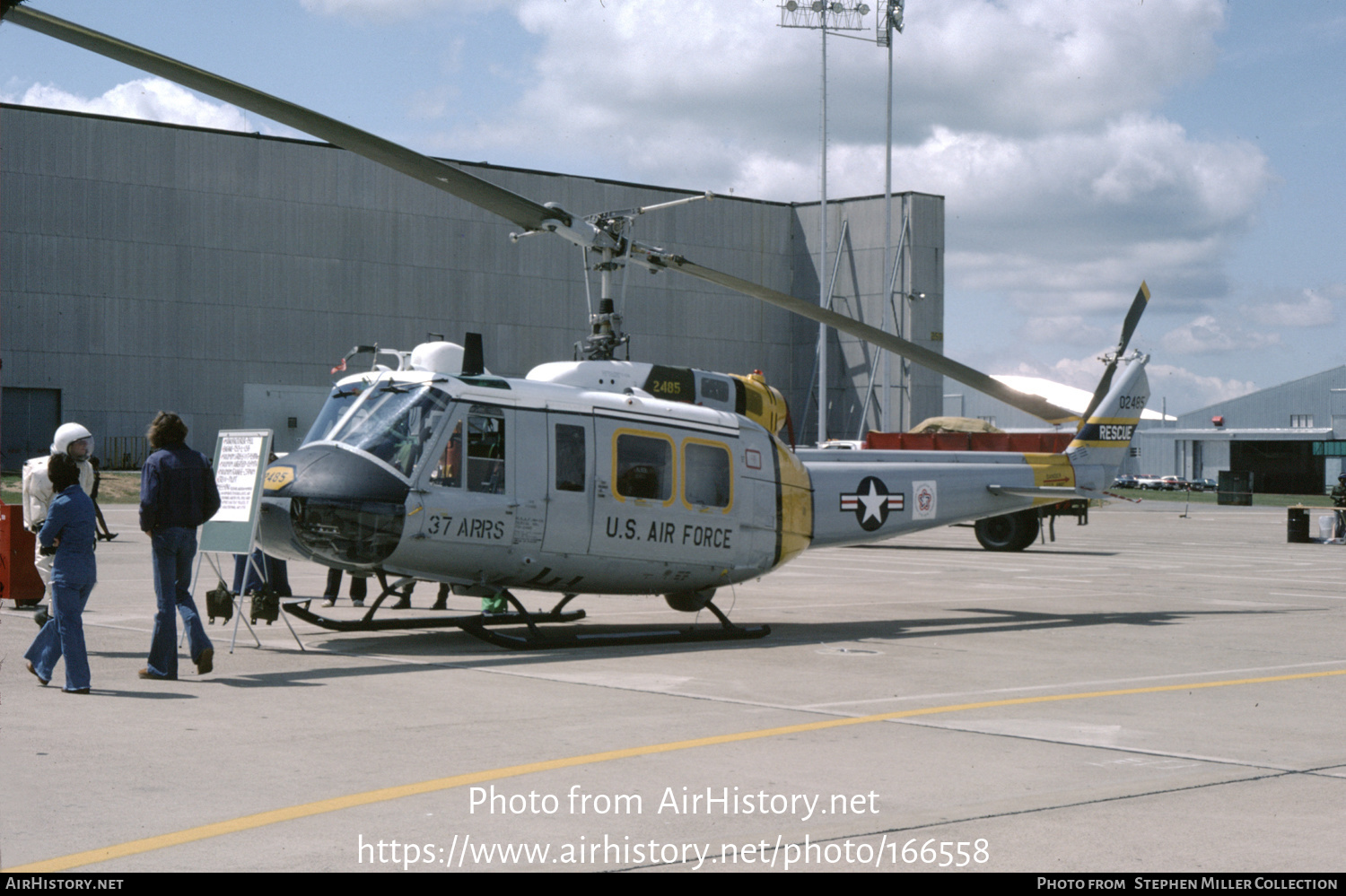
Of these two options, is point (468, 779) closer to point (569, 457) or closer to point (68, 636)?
point (68, 636)

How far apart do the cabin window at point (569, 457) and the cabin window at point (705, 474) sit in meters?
1.22

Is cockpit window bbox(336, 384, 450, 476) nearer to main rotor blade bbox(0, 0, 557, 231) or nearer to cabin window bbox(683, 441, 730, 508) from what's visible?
main rotor blade bbox(0, 0, 557, 231)

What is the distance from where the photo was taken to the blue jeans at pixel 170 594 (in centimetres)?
986

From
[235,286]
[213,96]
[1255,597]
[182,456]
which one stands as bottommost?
[1255,597]

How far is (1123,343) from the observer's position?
61.4 feet

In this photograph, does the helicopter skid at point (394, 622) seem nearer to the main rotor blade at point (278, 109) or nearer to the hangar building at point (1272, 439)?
the main rotor blade at point (278, 109)

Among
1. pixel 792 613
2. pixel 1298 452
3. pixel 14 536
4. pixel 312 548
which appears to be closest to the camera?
pixel 312 548

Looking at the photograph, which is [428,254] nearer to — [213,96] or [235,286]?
[235,286]

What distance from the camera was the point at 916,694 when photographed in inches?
393

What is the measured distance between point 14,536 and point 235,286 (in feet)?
160

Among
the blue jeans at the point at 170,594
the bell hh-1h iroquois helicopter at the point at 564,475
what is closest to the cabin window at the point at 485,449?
the bell hh-1h iroquois helicopter at the point at 564,475

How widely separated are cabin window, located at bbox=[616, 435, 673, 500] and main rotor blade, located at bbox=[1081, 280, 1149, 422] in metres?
7.57

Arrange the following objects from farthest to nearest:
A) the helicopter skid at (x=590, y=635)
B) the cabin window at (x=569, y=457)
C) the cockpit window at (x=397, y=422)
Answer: the cabin window at (x=569, y=457) < the helicopter skid at (x=590, y=635) < the cockpit window at (x=397, y=422)
